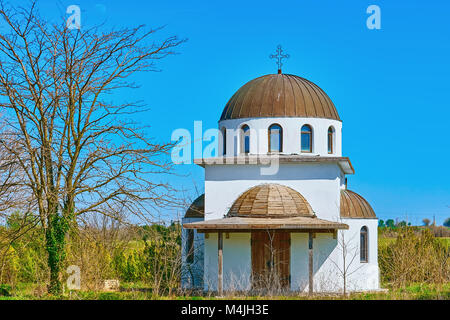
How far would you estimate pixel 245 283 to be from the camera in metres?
22.9

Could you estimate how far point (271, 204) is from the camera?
891 inches

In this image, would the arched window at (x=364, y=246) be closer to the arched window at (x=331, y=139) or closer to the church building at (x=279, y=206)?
the church building at (x=279, y=206)

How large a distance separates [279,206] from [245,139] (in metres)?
3.79

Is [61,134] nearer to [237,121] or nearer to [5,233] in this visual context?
[5,233]

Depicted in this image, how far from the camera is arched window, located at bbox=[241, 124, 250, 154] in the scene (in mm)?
25312

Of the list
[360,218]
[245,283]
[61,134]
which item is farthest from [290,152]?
[61,134]

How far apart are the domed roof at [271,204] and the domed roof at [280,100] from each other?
119 inches

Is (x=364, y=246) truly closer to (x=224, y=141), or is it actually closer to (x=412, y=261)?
→ (x=412, y=261)

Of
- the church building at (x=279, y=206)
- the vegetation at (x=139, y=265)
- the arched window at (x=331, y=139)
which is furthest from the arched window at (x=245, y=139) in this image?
the vegetation at (x=139, y=265)

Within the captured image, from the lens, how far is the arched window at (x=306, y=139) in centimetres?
2497

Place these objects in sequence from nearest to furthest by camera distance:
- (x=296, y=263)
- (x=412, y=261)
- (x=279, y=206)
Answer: (x=279, y=206), (x=296, y=263), (x=412, y=261)

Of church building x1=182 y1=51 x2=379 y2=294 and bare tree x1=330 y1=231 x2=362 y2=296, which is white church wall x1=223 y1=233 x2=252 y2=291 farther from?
bare tree x1=330 y1=231 x2=362 y2=296

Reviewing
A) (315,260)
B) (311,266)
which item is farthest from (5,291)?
(315,260)

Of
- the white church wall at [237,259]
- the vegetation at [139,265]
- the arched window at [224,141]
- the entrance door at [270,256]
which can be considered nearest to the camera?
the vegetation at [139,265]
